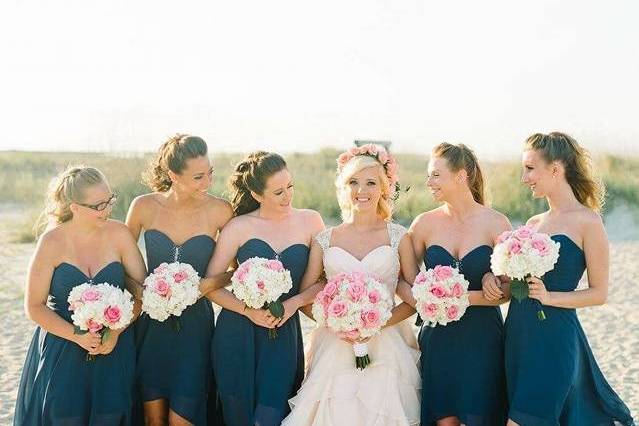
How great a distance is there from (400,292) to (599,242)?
1540 mm

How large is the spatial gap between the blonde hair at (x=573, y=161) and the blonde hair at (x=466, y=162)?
1.62 feet

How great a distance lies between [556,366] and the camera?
6.13 meters

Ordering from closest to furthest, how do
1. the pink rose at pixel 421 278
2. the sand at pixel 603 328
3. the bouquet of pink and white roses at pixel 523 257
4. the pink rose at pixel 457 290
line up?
the bouquet of pink and white roses at pixel 523 257, the pink rose at pixel 457 290, the pink rose at pixel 421 278, the sand at pixel 603 328

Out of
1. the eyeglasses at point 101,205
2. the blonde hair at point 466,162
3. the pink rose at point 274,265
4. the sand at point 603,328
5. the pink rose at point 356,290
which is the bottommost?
the sand at point 603,328

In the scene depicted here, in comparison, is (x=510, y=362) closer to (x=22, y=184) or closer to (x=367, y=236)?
(x=367, y=236)

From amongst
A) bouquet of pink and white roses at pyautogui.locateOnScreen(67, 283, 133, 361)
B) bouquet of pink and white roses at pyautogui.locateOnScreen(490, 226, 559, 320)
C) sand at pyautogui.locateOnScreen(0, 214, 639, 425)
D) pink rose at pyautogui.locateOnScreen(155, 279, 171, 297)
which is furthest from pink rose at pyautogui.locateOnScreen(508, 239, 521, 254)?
sand at pyautogui.locateOnScreen(0, 214, 639, 425)

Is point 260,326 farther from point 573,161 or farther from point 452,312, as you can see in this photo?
point 573,161

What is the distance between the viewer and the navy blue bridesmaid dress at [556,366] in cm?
611

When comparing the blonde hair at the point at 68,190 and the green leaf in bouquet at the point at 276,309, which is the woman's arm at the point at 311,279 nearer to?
the green leaf in bouquet at the point at 276,309

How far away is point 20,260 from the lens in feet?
66.9

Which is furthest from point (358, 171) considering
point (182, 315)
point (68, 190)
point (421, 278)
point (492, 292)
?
point (68, 190)

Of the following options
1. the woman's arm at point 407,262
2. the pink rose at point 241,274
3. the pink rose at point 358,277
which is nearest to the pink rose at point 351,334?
the pink rose at point 358,277

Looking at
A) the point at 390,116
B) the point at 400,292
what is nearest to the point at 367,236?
the point at 400,292

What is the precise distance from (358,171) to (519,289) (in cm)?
156
